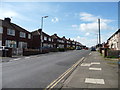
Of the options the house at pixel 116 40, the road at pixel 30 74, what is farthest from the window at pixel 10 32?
the house at pixel 116 40

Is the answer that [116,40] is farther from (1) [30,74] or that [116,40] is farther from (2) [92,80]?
(1) [30,74]

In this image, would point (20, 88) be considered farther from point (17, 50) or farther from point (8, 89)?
point (17, 50)

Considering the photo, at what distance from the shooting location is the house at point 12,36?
1236 inches

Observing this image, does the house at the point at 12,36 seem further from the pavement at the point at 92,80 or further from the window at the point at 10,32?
the pavement at the point at 92,80

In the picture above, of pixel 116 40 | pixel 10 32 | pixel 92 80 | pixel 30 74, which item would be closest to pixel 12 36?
pixel 10 32

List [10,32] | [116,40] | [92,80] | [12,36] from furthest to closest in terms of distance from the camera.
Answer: [12,36], [10,32], [116,40], [92,80]

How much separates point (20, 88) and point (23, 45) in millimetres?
35664

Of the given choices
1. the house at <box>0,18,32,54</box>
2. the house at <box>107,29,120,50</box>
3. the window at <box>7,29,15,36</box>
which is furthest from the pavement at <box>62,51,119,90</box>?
the window at <box>7,29,15,36</box>

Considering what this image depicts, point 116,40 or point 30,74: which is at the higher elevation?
point 116,40

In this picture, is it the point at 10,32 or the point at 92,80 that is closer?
the point at 92,80

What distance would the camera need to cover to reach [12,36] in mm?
34906

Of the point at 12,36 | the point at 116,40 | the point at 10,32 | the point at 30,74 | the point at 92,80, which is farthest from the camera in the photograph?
the point at 12,36

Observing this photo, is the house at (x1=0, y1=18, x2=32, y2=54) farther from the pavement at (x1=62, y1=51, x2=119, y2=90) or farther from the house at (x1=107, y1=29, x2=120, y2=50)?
the house at (x1=107, y1=29, x2=120, y2=50)

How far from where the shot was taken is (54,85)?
6.14 m
